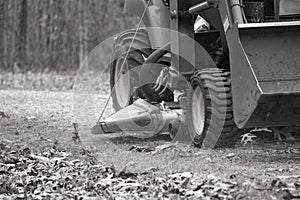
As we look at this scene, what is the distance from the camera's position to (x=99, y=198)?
5.65m

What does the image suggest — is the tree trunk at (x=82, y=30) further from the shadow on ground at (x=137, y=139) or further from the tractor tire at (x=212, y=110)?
the tractor tire at (x=212, y=110)

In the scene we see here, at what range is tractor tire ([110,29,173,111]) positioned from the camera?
31.4 ft

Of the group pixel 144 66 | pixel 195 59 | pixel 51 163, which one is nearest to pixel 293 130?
pixel 195 59

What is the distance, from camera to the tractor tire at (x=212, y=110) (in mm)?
7469

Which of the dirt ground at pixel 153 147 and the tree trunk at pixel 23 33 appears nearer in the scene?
the dirt ground at pixel 153 147

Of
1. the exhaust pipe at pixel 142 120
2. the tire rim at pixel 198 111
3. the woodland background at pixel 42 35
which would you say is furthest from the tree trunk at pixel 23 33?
the tire rim at pixel 198 111

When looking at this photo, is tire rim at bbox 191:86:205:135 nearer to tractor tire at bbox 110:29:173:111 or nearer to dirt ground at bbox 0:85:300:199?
dirt ground at bbox 0:85:300:199

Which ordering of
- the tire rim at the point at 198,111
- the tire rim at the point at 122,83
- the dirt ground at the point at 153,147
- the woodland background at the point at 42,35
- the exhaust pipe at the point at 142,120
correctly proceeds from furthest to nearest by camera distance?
the woodland background at the point at 42,35 < the tire rim at the point at 122,83 < the exhaust pipe at the point at 142,120 < the tire rim at the point at 198,111 < the dirt ground at the point at 153,147

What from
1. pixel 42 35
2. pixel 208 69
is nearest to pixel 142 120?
pixel 208 69

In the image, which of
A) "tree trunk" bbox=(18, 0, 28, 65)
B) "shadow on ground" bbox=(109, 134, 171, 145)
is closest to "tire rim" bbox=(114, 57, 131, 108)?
"shadow on ground" bbox=(109, 134, 171, 145)

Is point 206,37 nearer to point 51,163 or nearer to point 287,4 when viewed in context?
point 287,4

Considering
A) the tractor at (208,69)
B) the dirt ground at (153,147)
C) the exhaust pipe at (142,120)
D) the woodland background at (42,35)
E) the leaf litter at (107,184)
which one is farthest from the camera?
the woodland background at (42,35)

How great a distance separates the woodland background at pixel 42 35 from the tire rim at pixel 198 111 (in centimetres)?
1332

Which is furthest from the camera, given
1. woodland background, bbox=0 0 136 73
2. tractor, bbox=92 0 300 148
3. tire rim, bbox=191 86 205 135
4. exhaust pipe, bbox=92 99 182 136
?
woodland background, bbox=0 0 136 73
